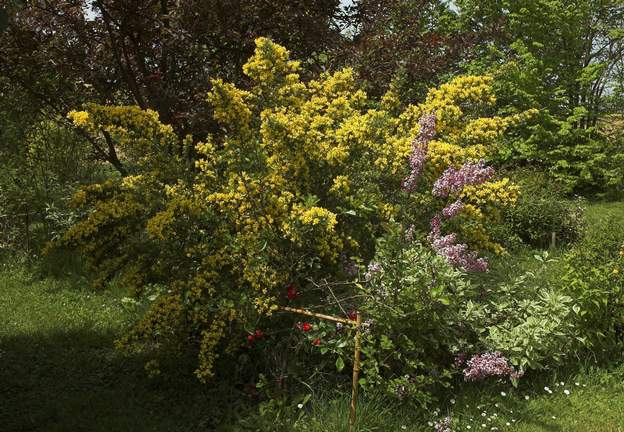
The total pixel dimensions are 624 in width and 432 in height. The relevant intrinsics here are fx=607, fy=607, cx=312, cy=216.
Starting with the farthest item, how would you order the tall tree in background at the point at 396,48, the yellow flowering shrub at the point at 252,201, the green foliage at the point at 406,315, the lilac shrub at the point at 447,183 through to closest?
the tall tree in background at the point at 396,48 < the lilac shrub at the point at 447,183 < the yellow flowering shrub at the point at 252,201 < the green foliage at the point at 406,315

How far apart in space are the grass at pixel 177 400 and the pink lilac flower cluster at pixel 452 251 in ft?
2.59

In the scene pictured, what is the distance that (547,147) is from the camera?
14.0m

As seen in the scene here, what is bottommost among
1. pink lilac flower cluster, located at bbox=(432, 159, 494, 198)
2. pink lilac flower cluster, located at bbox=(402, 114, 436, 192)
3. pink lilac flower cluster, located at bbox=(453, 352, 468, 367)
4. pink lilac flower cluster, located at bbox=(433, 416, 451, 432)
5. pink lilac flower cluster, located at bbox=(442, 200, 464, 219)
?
pink lilac flower cluster, located at bbox=(433, 416, 451, 432)

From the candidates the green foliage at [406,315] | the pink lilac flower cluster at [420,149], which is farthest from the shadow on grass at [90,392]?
the pink lilac flower cluster at [420,149]

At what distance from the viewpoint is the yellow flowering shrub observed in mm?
→ 3918

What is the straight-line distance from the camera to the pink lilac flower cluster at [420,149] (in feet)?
13.8

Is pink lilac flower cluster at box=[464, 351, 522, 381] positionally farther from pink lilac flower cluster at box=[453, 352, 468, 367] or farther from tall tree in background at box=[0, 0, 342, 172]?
tall tree in background at box=[0, 0, 342, 172]

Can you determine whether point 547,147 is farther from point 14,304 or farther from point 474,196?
point 14,304

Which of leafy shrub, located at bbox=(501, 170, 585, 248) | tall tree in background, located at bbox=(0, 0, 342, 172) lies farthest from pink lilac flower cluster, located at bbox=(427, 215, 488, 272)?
leafy shrub, located at bbox=(501, 170, 585, 248)

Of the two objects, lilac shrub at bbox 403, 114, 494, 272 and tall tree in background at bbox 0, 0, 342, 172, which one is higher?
tall tree in background at bbox 0, 0, 342, 172

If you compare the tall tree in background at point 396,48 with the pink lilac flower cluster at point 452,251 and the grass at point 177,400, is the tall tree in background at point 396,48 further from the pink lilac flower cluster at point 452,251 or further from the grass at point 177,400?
the grass at point 177,400

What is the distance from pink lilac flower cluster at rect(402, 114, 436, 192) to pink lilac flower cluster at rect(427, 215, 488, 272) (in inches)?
13.2

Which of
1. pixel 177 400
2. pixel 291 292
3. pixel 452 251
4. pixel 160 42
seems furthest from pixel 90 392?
pixel 160 42

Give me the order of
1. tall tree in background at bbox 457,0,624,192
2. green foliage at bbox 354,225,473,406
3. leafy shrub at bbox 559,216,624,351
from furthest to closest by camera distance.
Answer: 1. tall tree in background at bbox 457,0,624,192
2. leafy shrub at bbox 559,216,624,351
3. green foliage at bbox 354,225,473,406
